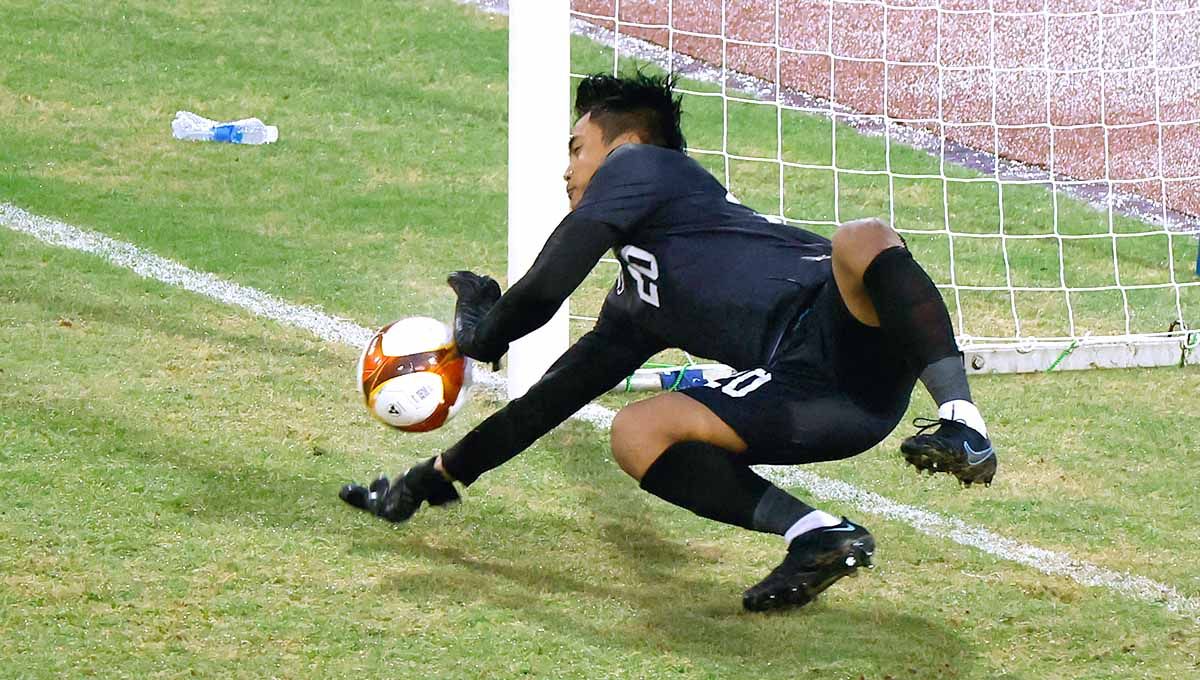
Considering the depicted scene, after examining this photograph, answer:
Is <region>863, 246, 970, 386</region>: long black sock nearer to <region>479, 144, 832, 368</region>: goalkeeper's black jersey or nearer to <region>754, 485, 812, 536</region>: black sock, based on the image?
<region>479, 144, 832, 368</region>: goalkeeper's black jersey

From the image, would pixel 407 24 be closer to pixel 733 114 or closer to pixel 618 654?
pixel 733 114

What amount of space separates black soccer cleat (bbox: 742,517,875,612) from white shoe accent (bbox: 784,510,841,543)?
0.01 meters

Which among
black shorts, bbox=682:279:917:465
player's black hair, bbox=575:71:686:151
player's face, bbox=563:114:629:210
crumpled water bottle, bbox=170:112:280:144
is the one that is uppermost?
player's black hair, bbox=575:71:686:151

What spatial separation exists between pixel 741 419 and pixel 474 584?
2.89ft

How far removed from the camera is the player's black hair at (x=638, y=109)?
4305 mm

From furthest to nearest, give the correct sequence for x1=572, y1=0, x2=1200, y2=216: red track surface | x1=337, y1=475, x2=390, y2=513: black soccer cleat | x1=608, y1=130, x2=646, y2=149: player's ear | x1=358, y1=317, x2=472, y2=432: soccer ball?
x1=572, y1=0, x2=1200, y2=216: red track surface
x1=337, y1=475, x2=390, y2=513: black soccer cleat
x1=358, y1=317, x2=472, y2=432: soccer ball
x1=608, y1=130, x2=646, y2=149: player's ear

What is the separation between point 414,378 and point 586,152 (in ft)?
2.46

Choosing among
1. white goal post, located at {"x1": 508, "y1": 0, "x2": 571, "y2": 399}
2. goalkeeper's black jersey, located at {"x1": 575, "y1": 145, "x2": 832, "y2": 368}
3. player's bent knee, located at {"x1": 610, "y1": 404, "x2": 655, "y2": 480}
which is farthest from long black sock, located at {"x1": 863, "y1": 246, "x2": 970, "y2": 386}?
white goal post, located at {"x1": 508, "y1": 0, "x2": 571, "y2": 399}

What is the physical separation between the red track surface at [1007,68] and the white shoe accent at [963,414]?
5376 millimetres

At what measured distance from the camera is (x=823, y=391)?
396 cm

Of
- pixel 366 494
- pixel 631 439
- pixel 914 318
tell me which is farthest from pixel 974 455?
pixel 366 494

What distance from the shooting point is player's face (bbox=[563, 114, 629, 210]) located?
4.30 m

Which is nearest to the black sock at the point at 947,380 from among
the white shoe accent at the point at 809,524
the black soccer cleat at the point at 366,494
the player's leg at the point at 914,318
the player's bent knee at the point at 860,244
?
the player's leg at the point at 914,318

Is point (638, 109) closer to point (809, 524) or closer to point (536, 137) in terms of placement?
point (809, 524)
